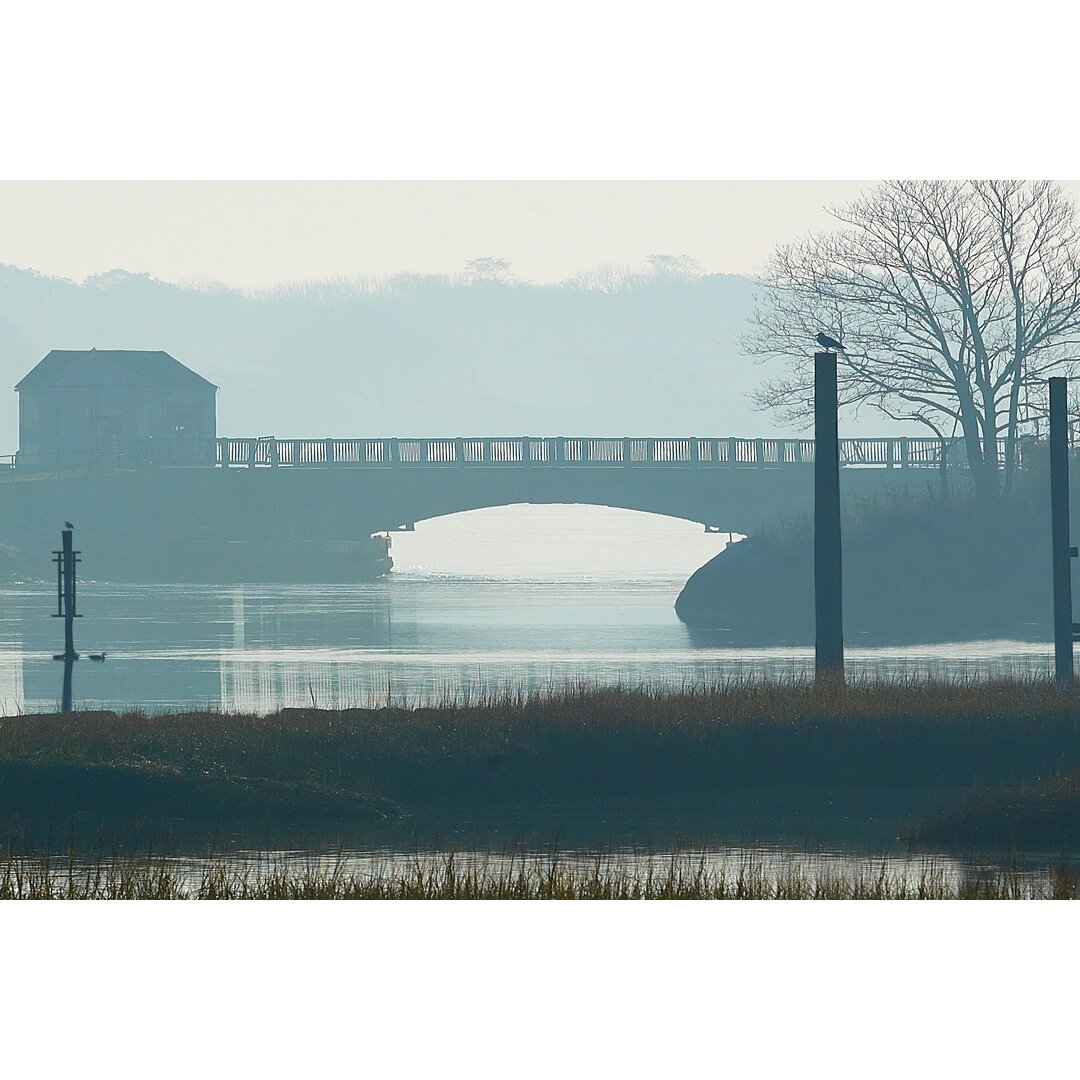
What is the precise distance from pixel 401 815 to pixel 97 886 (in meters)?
Answer: 5.51

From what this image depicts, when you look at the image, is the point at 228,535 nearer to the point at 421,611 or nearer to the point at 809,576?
the point at 421,611

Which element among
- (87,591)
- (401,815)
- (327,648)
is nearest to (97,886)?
(401,815)

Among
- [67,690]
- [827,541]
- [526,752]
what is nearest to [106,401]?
[67,690]

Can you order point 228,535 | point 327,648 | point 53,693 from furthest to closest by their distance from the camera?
point 228,535, point 327,648, point 53,693

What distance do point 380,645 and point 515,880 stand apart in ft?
106

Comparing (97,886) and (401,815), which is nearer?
(97,886)

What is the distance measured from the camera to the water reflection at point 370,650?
36594 millimetres

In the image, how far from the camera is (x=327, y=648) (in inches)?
1897

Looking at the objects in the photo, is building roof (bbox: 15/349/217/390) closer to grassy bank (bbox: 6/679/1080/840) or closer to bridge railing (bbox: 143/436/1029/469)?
bridge railing (bbox: 143/436/1029/469)

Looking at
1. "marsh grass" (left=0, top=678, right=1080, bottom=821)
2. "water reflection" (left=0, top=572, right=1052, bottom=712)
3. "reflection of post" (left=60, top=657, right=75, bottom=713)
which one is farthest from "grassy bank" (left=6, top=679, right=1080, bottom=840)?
"water reflection" (left=0, top=572, right=1052, bottom=712)

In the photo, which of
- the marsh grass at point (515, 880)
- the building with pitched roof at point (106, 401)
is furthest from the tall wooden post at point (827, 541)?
the building with pitched roof at point (106, 401)

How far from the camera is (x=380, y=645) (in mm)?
49031

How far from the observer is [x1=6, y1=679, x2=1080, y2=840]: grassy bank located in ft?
68.8

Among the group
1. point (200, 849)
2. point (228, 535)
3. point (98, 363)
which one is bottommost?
point (200, 849)
